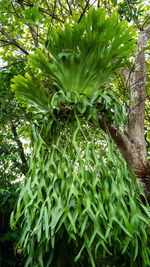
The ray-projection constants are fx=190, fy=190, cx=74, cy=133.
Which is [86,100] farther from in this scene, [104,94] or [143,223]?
[143,223]

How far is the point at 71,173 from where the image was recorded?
0.93 metres

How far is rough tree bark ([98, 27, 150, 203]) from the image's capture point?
4.08ft

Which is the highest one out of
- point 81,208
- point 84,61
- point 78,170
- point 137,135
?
point 84,61

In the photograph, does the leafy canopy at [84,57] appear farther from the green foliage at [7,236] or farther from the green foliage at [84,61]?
the green foliage at [7,236]

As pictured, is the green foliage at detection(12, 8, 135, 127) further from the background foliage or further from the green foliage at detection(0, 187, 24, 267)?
the green foliage at detection(0, 187, 24, 267)

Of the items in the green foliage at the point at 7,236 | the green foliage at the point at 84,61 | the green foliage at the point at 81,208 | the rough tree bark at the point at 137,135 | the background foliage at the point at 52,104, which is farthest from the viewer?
the green foliage at the point at 7,236

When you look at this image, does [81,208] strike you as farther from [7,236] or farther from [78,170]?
[7,236]

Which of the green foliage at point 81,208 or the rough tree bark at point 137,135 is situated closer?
the green foliage at point 81,208

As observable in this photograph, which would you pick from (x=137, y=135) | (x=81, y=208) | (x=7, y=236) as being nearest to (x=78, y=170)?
(x=81, y=208)

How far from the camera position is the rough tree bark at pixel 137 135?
124 cm

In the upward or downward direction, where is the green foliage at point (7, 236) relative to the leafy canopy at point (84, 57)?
downward

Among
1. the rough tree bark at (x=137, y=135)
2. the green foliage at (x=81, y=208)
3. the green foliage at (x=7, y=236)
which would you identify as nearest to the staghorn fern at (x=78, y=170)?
the green foliage at (x=81, y=208)

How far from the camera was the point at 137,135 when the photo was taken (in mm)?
1343

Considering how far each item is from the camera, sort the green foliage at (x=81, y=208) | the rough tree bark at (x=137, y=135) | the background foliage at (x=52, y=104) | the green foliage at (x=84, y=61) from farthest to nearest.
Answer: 1. the rough tree bark at (x=137, y=135)
2. the green foliage at (x=84, y=61)
3. the background foliage at (x=52, y=104)
4. the green foliage at (x=81, y=208)
